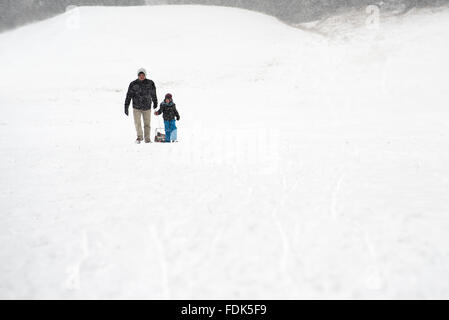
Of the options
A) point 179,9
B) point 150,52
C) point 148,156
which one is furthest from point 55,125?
point 179,9

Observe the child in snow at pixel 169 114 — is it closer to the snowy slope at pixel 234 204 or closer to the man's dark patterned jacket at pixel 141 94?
the man's dark patterned jacket at pixel 141 94

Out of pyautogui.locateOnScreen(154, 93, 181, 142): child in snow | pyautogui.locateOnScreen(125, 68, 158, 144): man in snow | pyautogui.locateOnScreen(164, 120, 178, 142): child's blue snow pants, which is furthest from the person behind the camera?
pyautogui.locateOnScreen(164, 120, 178, 142): child's blue snow pants

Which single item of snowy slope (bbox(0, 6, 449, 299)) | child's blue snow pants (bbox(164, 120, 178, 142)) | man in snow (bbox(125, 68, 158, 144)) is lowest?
snowy slope (bbox(0, 6, 449, 299))

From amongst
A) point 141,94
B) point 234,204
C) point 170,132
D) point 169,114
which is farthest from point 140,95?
point 234,204

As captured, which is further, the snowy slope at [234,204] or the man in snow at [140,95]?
the man in snow at [140,95]

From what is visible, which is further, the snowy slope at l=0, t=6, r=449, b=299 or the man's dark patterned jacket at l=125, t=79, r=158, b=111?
the man's dark patterned jacket at l=125, t=79, r=158, b=111

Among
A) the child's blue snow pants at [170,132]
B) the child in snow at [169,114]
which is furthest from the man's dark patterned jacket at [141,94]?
the child's blue snow pants at [170,132]

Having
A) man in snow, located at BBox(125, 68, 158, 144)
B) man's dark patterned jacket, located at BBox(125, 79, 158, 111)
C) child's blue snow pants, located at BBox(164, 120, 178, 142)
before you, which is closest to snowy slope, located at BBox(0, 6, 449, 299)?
child's blue snow pants, located at BBox(164, 120, 178, 142)

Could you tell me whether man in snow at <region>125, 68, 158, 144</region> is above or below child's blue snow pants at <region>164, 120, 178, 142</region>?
above

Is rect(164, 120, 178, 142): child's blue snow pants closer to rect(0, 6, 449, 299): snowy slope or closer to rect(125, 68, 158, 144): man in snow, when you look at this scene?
rect(0, 6, 449, 299): snowy slope

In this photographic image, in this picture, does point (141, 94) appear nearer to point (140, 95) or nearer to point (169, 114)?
point (140, 95)

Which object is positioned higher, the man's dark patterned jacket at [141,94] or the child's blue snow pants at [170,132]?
the man's dark patterned jacket at [141,94]

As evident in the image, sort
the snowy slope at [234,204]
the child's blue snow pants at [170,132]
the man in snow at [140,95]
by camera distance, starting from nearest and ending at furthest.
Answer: the snowy slope at [234,204] → the man in snow at [140,95] → the child's blue snow pants at [170,132]

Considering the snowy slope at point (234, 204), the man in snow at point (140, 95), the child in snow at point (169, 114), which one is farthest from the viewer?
the child in snow at point (169, 114)
